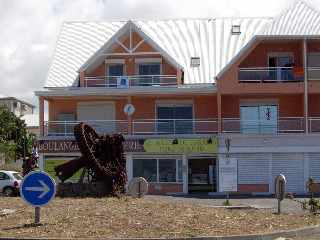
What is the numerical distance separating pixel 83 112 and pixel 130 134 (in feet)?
13.5

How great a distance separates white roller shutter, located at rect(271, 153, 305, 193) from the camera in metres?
38.6

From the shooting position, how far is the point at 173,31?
47125mm

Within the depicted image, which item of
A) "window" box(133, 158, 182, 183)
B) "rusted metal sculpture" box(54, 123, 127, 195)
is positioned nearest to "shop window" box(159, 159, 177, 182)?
"window" box(133, 158, 182, 183)

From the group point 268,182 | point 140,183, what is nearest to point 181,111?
point 268,182

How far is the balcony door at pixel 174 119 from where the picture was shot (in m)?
40.4

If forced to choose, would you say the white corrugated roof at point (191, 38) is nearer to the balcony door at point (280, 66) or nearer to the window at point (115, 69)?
the window at point (115, 69)

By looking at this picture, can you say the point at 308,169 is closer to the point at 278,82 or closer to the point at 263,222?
the point at 278,82

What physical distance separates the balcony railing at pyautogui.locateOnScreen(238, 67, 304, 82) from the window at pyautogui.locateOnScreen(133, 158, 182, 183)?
6.50 meters

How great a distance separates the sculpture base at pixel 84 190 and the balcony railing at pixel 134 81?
77.1 ft

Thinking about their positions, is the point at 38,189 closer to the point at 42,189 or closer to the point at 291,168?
the point at 42,189

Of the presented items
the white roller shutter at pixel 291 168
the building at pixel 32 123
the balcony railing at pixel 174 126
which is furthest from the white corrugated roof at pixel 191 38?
the building at pixel 32 123

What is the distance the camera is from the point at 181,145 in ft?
129

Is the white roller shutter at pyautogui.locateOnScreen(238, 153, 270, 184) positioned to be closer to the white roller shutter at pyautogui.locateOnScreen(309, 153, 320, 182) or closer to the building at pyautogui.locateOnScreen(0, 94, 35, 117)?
the white roller shutter at pyautogui.locateOnScreen(309, 153, 320, 182)

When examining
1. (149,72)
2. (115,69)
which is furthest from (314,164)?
(115,69)
